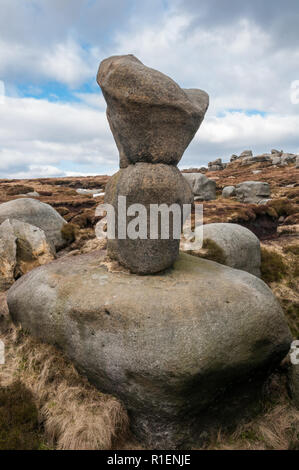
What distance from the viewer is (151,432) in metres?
6.25

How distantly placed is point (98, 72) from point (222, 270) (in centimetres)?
633

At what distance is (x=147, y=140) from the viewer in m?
7.68

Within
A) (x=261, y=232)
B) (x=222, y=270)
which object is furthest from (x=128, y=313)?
(x=261, y=232)

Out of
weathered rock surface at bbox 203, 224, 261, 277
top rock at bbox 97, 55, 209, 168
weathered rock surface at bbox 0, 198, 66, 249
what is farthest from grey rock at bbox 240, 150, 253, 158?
top rock at bbox 97, 55, 209, 168

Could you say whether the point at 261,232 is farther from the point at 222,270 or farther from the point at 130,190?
the point at 130,190

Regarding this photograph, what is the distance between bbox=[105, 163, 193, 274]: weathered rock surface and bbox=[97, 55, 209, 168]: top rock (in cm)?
42

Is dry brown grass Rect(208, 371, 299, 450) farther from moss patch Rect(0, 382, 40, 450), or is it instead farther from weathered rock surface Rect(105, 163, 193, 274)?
weathered rock surface Rect(105, 163, 193, 274)

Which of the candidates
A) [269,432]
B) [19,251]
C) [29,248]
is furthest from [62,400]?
[29,248]

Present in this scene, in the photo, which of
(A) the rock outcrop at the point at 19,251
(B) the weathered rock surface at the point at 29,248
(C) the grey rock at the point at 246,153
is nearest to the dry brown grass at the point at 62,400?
(A) the rock outcrop at the point at 19,251

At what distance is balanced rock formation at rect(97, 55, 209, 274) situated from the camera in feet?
23.7

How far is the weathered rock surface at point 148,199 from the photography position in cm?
741

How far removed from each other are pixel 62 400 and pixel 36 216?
1107cm

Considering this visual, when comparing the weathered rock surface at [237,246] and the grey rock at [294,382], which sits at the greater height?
the weathered rock surface at [237,246]

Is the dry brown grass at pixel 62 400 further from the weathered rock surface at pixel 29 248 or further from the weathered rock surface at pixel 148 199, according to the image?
the weathered rock surface at pixel 29 248
